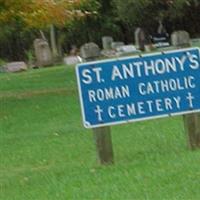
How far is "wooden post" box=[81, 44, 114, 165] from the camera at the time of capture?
35.3 feet

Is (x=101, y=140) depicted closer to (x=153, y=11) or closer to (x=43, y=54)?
(x=43, y=54)

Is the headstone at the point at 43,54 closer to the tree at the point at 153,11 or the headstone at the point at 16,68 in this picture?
the headstone at the point at 16,68

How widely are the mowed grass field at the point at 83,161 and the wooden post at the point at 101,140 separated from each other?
13 centimetres

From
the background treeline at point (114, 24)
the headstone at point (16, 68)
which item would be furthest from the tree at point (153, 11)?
the headstone at point (16, 68)

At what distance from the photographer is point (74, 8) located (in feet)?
92.6

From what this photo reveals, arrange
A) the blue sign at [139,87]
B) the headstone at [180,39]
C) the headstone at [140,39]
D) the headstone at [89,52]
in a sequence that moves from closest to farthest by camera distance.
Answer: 1. the blue sign at [139,87]
2. the headstone at [89,52]
3. the headstone at [180,39]
4. the headstone at [140,39]

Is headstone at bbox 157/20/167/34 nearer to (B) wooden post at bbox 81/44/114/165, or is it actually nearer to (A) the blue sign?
(A) the blue sign

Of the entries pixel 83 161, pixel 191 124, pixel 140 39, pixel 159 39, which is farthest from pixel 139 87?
pixel 140 39

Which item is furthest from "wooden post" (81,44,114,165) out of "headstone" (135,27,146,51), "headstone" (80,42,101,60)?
"headstone" (135,27,146,51)

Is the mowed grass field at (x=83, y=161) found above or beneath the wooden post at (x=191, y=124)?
beneath

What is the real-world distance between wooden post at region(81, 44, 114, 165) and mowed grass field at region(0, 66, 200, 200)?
13 centimetres

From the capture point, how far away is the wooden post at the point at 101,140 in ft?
35.3

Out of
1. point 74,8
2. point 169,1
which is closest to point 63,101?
point 74,8

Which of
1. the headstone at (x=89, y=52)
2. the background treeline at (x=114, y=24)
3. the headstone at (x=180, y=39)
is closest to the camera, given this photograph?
the headstone at (x=89, y=52)
